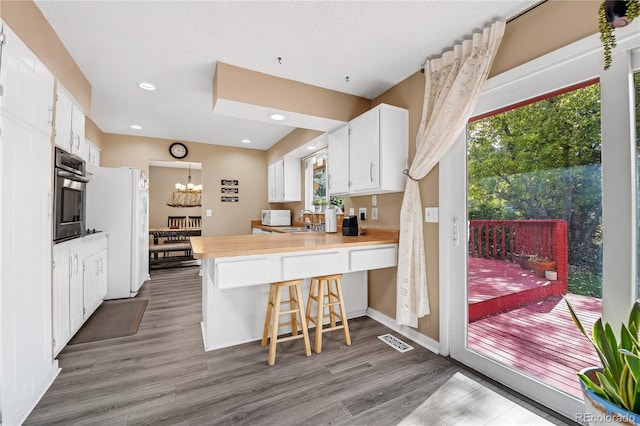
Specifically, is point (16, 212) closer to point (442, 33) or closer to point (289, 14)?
point (289, 14)

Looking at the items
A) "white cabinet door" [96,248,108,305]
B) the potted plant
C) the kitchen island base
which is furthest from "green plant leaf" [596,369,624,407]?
"white cabinet door" [96,248,108,305]

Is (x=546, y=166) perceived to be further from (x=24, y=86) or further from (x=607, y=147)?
(x=24, y=86)

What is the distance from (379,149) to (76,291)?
3095 millimetres

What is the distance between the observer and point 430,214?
7.84ft

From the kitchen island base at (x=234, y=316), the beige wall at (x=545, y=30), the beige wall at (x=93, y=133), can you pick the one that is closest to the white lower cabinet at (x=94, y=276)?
the kitchen island base at (x=234, y=316)

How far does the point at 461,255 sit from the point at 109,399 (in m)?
2.59

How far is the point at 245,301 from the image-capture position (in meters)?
2.48

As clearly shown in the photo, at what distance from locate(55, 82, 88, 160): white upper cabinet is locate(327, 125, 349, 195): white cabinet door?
245 cm

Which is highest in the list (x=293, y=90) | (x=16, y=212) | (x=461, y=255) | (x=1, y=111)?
(x=293, y=90)

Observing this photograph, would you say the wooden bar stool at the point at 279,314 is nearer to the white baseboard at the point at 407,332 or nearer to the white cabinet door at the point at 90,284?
the white baseboard at the point at 407,332

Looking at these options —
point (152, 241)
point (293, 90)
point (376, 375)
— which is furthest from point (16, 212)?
point (152, 241)

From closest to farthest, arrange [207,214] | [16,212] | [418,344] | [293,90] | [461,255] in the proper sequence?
[16,212] → [461,255] → [418,344] → [293,90] → [207,214]

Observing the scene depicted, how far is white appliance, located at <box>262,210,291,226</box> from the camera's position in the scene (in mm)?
5172

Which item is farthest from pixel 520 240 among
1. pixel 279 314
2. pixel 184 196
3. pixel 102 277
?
pixel 184 196
